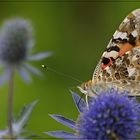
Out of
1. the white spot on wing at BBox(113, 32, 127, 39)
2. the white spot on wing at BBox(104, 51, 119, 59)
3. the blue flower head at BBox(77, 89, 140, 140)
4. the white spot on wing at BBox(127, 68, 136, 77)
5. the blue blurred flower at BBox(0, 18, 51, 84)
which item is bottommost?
the blue flower head at BBox(77, 89, 140, 140)

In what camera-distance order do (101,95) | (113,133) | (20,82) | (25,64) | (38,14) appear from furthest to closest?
(38,14)
(20,82)
(25,64)
(101,95)
(113,133)

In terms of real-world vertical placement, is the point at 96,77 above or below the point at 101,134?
above

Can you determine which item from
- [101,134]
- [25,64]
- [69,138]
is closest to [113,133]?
[101,134]

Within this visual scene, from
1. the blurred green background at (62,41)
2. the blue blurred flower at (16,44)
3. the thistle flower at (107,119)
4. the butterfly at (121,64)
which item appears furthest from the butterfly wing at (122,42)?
the blurred green background at (62,41)

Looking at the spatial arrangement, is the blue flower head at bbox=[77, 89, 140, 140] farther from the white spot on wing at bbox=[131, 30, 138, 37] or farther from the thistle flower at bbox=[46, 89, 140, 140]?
the white spot on wing at bbox=[131, 30, 138, 37]

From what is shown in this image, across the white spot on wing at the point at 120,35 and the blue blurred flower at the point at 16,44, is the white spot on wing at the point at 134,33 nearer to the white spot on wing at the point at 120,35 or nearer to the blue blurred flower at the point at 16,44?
the white spot on wing at the point at 120,35

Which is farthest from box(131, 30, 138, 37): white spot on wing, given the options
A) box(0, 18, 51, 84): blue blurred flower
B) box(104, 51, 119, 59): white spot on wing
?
box(0, 18, 51, 84): blue blurred flower

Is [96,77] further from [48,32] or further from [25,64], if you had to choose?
[48,32]
